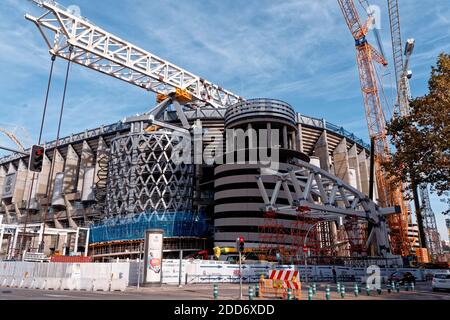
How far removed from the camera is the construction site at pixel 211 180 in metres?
54.9

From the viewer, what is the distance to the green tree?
2445 centimetres

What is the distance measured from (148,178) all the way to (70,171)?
1473 inches

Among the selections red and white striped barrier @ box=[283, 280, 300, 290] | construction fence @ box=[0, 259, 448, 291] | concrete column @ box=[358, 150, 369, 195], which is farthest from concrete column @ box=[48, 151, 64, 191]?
red and white striped barrier @ box=[283, 280, 300, 290]

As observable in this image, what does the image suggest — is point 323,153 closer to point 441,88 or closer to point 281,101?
point 281,101

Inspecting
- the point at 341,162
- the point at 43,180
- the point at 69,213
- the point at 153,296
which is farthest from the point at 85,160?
the point at 153,296

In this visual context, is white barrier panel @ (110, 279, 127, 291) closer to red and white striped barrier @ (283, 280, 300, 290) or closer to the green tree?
red and white striped barrier @ (283, 280, 300, 290)

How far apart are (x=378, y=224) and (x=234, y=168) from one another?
1188 inches

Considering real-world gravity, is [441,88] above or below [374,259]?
above

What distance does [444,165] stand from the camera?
2477cm

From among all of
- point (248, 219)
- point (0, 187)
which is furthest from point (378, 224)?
point (0, 187)

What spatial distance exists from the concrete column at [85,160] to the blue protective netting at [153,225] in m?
21.5

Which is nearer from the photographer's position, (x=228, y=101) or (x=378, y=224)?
(x=378, y=224)

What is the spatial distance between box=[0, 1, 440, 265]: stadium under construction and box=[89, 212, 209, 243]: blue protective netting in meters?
0.22

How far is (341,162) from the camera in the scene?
89750 millimetres
